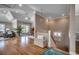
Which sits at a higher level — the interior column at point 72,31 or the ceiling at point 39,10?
the ceiling at point 39,10

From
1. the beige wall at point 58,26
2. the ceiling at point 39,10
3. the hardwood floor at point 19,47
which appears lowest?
the hardwood floor at point 19,47

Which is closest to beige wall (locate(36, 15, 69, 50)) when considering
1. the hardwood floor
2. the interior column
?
the interior column

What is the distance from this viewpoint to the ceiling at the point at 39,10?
196cm

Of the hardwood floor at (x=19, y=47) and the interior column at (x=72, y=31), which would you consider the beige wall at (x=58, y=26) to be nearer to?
the interior column at (x=72, y=31)

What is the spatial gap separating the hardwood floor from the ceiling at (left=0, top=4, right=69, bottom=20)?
44cm

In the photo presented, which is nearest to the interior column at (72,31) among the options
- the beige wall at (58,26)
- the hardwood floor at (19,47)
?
the beige wall at (58,26)

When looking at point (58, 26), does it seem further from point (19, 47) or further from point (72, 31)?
point (19, 47)

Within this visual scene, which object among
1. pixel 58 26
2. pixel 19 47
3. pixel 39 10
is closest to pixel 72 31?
pixel 58 26

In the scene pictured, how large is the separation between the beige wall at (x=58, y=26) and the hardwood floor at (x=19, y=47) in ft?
1.04

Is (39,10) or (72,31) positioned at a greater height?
(39,10)

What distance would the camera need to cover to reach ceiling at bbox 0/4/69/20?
1.96 meters

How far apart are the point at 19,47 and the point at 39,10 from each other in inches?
31.5

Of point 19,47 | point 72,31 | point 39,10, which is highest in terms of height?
point 39,10

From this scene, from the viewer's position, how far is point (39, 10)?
6.52 ft
